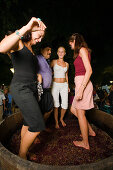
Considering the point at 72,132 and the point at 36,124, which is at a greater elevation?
the point at 36,124

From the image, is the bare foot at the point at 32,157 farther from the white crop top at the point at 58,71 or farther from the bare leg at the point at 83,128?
the white crop top at the point at 58,71

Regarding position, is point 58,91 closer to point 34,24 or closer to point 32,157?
point 32,157

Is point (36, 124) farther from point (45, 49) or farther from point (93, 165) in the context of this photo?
point (45, 49)

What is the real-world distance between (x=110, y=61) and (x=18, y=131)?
120 feet

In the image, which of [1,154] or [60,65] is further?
[60,65]

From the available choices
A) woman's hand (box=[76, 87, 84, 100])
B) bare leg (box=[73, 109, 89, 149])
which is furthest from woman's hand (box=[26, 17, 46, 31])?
bare leg (box=[73, 109, 89, 149])

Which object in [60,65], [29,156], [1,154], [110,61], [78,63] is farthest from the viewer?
[110,61]

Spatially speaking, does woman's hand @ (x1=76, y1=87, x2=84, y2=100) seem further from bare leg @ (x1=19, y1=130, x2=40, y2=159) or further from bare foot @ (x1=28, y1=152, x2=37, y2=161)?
bare foot @ (x1=28, y1=152, x2=37, y2=161)

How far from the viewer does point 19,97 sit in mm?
1513

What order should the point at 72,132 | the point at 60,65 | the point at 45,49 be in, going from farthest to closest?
the point at 60,65 → the point at 72,132 → the point at 45,49

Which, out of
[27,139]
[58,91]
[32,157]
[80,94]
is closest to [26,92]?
[27,139]

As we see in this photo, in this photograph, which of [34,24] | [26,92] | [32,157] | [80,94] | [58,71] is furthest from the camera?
[58,71]

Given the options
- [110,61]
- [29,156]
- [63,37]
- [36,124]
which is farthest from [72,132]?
[110,61]

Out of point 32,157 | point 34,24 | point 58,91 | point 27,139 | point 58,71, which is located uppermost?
point 34,24
